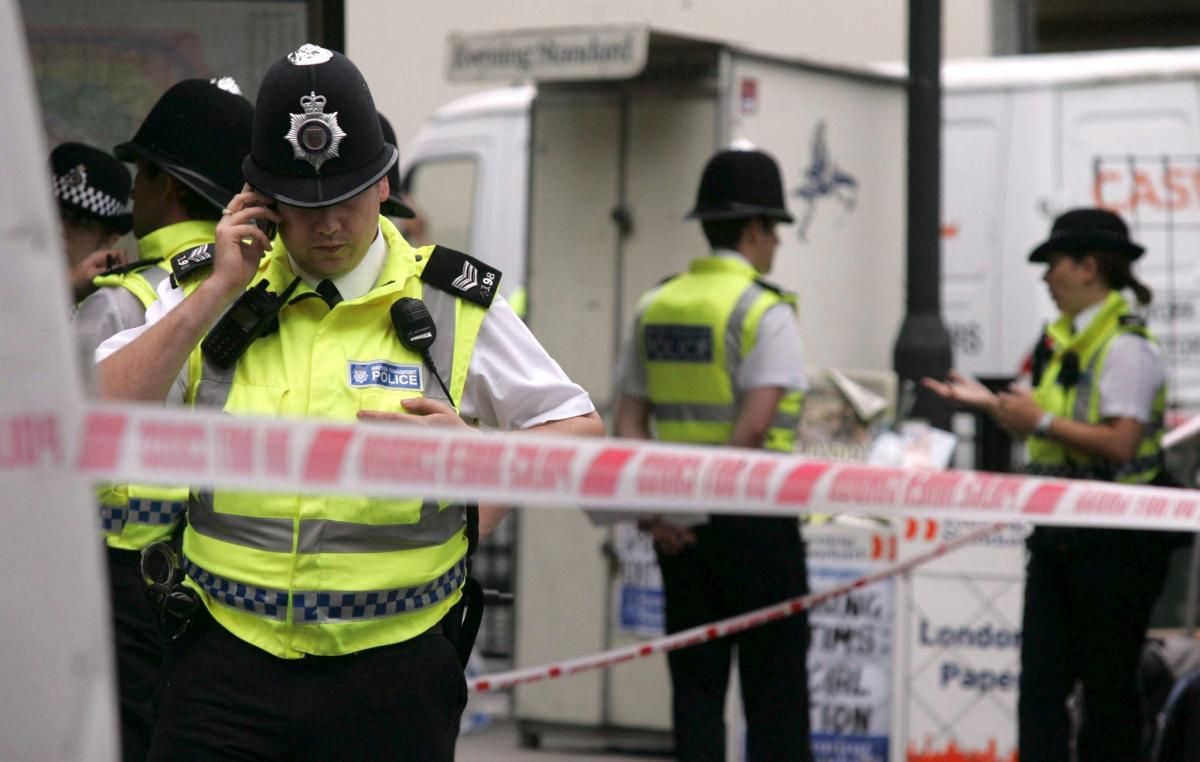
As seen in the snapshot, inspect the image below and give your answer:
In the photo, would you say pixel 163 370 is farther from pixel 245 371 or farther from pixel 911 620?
pixel 911 620

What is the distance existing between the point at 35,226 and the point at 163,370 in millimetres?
1222

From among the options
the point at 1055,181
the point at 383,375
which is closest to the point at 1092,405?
the point at 383,375

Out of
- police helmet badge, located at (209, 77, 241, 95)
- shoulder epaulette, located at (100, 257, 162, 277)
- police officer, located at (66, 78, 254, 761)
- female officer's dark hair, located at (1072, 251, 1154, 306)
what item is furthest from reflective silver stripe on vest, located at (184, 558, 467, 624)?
female officer's dark hair, located at (1072, 251, 1154, 306)

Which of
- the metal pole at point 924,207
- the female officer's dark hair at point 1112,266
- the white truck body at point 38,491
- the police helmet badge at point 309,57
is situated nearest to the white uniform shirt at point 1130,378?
the female officer's dark hair at point 1112,266

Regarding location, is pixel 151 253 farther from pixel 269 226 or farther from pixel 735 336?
pixel 735 336

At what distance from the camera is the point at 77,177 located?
4.18 meters

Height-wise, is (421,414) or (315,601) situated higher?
(421,414)

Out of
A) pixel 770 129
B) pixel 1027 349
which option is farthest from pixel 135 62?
pixel 1027 349

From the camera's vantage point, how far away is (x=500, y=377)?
2.98 meters

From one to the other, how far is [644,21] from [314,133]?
9.89 metres

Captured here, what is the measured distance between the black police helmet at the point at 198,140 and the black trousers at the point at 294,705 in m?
1.33

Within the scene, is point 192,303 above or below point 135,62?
below

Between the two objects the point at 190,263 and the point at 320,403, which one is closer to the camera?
the point at 320,403

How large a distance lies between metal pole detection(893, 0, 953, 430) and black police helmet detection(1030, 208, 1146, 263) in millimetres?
1349
